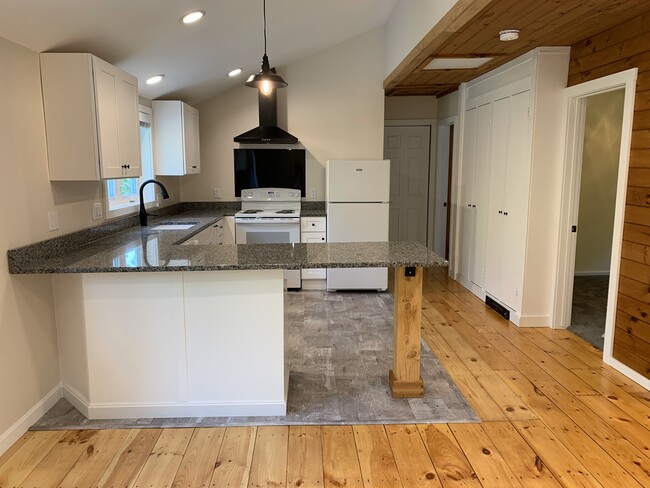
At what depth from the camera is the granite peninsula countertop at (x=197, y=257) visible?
2.48 meters

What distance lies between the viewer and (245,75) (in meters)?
5.30

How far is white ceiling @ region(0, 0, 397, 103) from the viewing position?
240 cm

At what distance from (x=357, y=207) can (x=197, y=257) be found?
8.98 ft

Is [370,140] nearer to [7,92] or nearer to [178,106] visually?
[178,106]

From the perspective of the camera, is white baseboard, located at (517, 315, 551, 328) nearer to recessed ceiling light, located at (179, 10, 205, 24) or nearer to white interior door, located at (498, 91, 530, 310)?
white interior door, located at (498, 91, 530, 310)

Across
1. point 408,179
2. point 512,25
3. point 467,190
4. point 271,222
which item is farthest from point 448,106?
point 512,25

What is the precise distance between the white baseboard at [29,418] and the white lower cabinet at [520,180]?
360 centimetres

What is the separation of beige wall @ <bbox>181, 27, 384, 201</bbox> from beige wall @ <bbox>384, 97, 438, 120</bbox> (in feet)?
3.24

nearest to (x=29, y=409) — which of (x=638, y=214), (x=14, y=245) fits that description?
(x=14, y=245)

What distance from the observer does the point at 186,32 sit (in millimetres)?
3342

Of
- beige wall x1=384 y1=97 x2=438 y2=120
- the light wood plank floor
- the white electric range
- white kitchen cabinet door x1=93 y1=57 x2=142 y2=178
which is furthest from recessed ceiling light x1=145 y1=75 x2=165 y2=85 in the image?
beige wall x1=384 y1=97 x2=438 y2=120

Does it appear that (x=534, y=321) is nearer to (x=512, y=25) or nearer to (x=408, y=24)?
(x=512, y=25)

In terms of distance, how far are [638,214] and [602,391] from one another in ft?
3.78

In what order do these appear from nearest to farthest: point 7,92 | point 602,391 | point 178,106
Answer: point 7,92, point 602,391, point 178,106
